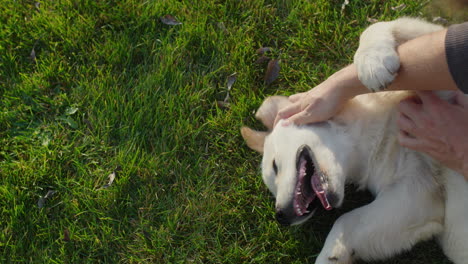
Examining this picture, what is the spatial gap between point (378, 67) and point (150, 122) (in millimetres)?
2056

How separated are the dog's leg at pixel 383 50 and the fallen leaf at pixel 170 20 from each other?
1.96 meters

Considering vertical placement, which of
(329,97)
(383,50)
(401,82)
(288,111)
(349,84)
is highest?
(383,50)

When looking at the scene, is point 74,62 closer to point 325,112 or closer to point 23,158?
point 23,158

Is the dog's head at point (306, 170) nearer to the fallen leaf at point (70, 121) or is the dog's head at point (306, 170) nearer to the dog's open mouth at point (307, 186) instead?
the dog's open mouth at point (307, 186)

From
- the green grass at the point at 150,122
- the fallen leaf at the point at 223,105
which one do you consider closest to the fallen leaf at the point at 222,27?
the green grass at the point at 150,122

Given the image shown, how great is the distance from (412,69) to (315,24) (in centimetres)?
165

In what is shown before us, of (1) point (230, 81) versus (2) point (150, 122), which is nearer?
(2) point (150, 122)

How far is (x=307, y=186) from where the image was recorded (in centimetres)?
317

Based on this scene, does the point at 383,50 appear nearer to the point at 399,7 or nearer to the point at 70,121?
the point at 399,7

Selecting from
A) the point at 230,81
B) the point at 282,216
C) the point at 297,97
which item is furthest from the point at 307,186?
the point at 230,81

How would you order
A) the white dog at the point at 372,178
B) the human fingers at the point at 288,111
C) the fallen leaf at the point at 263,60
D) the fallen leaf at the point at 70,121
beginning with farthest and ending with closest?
the fallen leaf at the point at 263,60 < the fallen leaf at the point at 70,121 < the human fingers at the point at 288,111 < the white dog at the point at 372,178

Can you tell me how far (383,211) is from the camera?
3125 mm

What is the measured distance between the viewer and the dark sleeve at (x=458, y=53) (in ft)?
8.38

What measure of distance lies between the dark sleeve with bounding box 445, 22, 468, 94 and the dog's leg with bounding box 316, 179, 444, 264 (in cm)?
81
